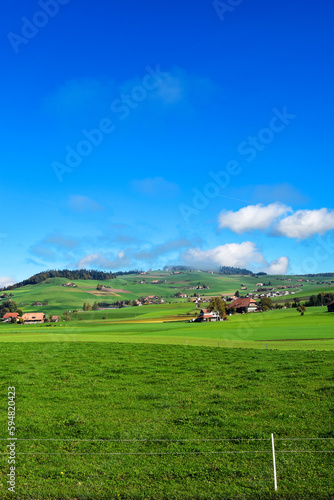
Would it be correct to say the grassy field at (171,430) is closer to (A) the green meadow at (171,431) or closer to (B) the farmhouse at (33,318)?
(A) the green meadow at (171,431)

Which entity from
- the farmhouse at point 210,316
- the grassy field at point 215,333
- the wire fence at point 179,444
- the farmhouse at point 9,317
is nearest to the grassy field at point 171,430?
the wire fence at point 179,444

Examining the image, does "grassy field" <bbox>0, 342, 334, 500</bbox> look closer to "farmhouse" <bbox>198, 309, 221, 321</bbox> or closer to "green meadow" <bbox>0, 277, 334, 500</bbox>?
"green meadow" <bbox>0, 277, 334, 500</bbox>

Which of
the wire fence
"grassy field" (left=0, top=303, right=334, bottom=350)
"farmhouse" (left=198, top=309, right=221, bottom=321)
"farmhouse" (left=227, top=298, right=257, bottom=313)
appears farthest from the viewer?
"farmhouse" (left=227, top=298, right=257, bottom=313)

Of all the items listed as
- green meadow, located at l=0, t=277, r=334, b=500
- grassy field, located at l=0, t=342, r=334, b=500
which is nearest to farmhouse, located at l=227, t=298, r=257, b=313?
green meadow, located at l=0, t=277, r=334, b=500

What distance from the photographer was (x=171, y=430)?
15.4 m

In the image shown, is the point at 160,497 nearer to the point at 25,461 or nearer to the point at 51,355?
the point at 25,461

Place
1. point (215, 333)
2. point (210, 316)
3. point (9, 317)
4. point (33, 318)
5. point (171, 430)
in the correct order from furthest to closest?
point (9, 317), point (33, 318), point (210, 316), point (215, 333), point (171, 430)

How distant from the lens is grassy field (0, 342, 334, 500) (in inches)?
433

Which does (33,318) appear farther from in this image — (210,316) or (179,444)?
(179,444)

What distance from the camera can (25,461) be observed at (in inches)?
501

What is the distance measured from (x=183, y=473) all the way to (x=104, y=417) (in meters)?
6.54

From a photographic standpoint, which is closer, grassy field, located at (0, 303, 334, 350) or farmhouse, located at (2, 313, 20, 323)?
grassy field, located at (0, 303, 334, 350)

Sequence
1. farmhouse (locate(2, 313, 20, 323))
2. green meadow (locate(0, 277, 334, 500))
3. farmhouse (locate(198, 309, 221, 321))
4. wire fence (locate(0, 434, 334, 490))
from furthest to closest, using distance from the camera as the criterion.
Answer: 1. farmhouse (locate(2, 313, 20, 323))
2. farmhouse (locate(198, 309, 221, 321))
3. wire fence (locate(0, 434, 334, 490))
4. green meadow (locate(0, 277, 334, 500))

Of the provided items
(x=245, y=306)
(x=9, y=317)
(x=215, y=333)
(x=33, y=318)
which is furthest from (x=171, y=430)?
(x=9, y=317)
